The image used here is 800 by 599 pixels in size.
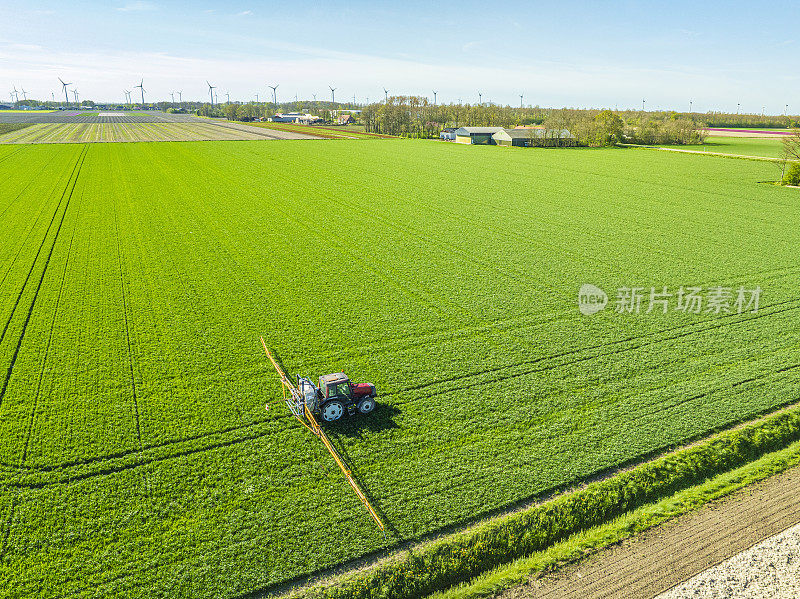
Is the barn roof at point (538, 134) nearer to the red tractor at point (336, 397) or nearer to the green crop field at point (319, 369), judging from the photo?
the green crop field at point (319, 369)

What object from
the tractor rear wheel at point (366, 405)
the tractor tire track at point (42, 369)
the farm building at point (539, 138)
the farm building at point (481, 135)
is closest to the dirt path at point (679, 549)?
the tractor rear wheel at point (366, 405)

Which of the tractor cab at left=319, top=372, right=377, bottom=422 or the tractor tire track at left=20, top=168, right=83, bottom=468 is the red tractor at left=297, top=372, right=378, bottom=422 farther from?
the tractor tire track at left=20, top=168, right=83, bottom=468

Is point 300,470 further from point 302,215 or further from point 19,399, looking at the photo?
point 302,215

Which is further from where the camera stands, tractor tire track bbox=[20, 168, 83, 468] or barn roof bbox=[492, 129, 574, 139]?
barn roof bbox=[492, 129, 574, 139]

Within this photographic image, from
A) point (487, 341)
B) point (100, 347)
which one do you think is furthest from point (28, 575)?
point (487, 341)

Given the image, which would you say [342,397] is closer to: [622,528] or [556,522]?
[556,522]

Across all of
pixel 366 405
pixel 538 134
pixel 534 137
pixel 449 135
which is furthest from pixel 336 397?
pixel 449 135

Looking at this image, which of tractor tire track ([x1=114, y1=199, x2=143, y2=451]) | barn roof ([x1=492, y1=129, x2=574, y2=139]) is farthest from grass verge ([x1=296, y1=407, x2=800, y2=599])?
barn roof ([x1=492, y1=129, x2=574, y2=139])
